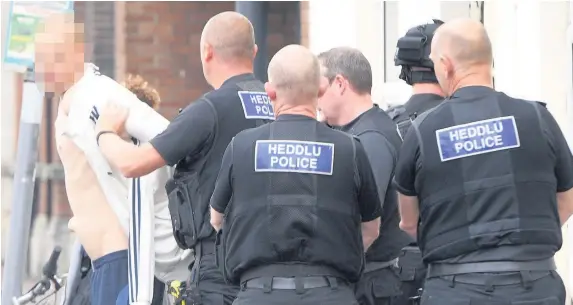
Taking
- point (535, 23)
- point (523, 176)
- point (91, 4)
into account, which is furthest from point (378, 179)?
point (91, 4)

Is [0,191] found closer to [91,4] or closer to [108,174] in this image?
[91,4]

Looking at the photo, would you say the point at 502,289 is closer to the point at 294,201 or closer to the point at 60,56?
the point at 294,201

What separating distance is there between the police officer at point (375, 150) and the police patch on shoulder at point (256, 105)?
0.94ft

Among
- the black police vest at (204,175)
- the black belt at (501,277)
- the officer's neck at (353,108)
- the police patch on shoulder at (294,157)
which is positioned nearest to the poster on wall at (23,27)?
the black police vest at (204,175)

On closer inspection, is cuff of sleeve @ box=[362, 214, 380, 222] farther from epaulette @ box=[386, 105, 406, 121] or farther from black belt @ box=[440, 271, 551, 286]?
epaulette @ box=[386, 105, 406, 121]

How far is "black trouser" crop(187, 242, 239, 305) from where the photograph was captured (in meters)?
5.41

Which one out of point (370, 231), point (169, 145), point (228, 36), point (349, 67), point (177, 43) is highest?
point (177, 43)

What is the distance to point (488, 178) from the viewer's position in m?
4.72

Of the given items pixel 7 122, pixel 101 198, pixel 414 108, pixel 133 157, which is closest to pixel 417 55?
pixel 414 108

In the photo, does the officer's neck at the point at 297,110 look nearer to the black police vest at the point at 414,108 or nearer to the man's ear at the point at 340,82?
the man's ear at the point at 340,82

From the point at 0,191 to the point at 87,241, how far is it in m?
7.65

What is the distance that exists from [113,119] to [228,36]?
0.60m

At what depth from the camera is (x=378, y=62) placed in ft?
31.6

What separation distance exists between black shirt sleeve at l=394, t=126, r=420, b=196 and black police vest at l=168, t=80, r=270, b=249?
2.75ft
